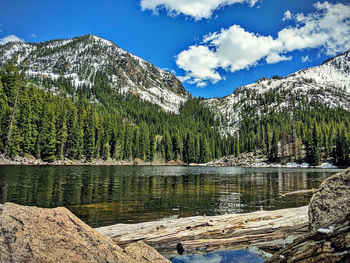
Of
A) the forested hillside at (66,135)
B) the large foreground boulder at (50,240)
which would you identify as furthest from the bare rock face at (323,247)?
the forested hillside at (66,135)

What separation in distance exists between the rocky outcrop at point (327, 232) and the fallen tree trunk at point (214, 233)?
4.55 m

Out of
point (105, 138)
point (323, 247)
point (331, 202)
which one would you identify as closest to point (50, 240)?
point (323, 247)

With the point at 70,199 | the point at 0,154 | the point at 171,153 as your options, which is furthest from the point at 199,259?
the point at 171,153

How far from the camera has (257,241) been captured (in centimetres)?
840

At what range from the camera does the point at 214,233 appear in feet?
27.5

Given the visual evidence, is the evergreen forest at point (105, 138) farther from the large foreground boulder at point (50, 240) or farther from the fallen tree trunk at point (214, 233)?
the large foreground boulder at point (50, 240)

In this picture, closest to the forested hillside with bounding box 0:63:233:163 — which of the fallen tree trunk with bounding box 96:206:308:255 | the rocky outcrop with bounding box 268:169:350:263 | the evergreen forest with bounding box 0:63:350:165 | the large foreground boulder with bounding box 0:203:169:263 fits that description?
the evergreen forest with bounding box 0:63:350:165

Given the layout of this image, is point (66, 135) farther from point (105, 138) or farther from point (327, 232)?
point (327, 232)

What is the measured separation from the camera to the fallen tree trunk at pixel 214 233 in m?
7.99

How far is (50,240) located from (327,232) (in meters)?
5.00

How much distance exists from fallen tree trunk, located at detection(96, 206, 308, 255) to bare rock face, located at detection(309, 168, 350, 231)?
455cm

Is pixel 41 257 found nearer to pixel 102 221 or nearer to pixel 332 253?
pixel 332 253

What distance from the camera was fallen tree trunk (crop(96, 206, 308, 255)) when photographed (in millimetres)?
7988

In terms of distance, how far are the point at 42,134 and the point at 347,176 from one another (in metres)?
88.8
